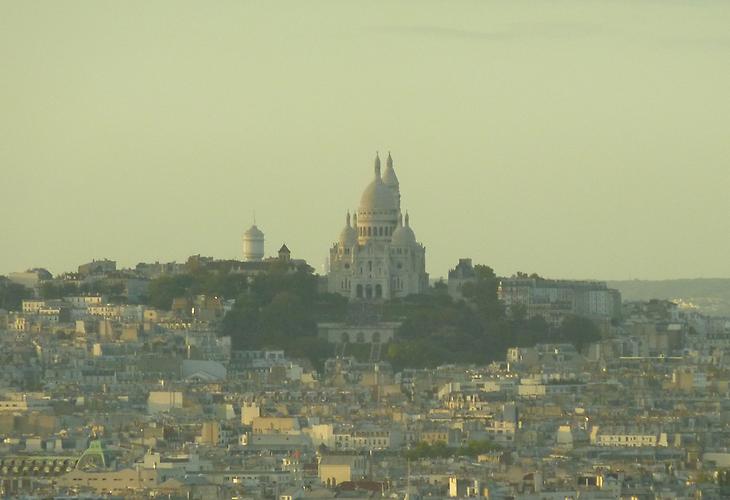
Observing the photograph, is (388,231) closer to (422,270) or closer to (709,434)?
(422,270)

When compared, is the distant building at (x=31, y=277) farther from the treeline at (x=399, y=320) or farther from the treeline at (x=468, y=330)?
the treeline at (x=468, y=330)

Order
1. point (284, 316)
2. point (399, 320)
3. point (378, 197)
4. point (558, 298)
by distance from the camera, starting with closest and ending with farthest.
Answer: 1. point (284, 316)
2. point (399, 320)
3. point (558, 298)
4. point (378, 197)

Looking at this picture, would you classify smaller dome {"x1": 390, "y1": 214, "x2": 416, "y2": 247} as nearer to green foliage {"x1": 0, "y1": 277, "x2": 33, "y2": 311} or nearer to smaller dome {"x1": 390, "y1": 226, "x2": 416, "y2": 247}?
smaller dome {"x1": 390, "y1": 226, "x2": 416, "y2": 247}

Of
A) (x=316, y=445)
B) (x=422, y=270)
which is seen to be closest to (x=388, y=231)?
(x=422, y=270)

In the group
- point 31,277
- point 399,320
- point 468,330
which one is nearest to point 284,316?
point 399,320

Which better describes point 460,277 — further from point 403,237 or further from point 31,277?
point 31,277

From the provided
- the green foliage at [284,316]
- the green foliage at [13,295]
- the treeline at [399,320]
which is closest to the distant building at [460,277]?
the treeline at [399,320]
